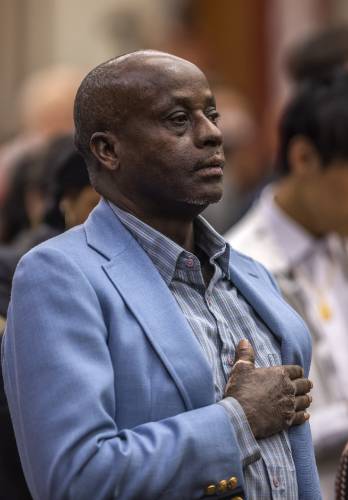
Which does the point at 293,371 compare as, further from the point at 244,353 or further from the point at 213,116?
the point at 213,116

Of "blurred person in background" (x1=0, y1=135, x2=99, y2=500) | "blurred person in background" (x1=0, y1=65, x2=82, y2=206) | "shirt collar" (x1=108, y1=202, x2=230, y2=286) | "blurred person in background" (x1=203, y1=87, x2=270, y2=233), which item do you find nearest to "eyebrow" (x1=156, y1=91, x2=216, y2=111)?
"shirt collar" (x1=108, y1=202, x2=230, y2=286)

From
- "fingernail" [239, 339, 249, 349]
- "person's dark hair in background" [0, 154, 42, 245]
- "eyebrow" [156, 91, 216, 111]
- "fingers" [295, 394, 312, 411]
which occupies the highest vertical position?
"eyebrow" [156, 91, 216, 111]

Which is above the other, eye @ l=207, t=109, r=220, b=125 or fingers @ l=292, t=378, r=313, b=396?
eye @ l=207, t=109, r=220, b=125

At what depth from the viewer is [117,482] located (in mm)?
3021

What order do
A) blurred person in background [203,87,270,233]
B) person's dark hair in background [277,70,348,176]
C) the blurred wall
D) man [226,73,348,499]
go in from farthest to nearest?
the blurred wall < blurred person in background [203,87,270,233] < person's dark hair in background [277,70,348,176] < man [226,73,348,499]

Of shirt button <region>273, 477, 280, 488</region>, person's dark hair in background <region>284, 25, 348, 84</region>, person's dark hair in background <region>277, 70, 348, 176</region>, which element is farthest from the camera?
person's dark hair in background <region>284, 25, 348, 84</region>

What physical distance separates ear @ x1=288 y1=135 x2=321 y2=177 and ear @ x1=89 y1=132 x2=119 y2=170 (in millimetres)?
1971

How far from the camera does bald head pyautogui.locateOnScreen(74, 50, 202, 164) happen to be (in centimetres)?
329

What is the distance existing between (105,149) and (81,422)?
675 mm

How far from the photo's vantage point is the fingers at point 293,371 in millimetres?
3335

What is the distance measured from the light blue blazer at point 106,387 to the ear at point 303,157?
2075mm

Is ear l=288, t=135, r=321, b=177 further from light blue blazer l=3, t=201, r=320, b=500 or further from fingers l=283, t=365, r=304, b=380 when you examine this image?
light blue blazer l=3, t=201, r=320, b=500

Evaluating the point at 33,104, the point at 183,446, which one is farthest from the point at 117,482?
the point at 33,104

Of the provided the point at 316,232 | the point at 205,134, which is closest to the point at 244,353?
the point at 205,134
